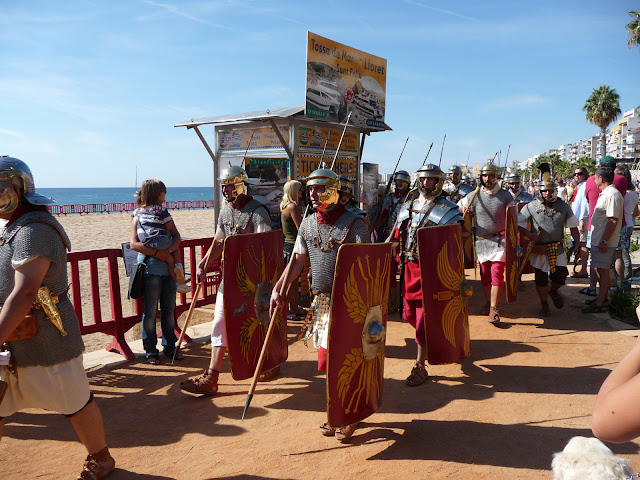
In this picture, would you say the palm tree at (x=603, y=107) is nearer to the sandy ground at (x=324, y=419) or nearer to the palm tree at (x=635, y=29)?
the palm tree at (x=635, y=29)

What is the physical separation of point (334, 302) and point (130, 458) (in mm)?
1616

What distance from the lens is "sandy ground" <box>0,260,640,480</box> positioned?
2.83 metres

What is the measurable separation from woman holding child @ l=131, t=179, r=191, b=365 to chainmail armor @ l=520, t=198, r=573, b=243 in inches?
173

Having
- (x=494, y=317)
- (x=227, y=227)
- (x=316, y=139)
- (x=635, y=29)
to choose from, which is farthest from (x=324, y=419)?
(x=635, y=29)

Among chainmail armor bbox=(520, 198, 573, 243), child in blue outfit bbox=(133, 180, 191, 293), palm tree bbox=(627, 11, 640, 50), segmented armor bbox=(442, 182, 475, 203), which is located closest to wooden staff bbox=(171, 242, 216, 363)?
child in blue outfit bbox=(133, 180, 191, 293)

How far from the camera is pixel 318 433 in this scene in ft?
10.6

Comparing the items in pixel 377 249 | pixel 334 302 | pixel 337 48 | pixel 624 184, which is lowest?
pixel 334 302

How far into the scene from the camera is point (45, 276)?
7.82 feet

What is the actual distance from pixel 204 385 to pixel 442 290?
80.4 inches

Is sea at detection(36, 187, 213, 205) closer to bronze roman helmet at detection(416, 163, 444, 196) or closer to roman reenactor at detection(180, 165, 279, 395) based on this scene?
roman reenactor at detection(180, 165, 279, 395)

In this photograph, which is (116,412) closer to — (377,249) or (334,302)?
(334,302)

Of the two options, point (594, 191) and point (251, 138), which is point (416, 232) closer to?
point (251, 138)

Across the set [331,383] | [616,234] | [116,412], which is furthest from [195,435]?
[616,234]

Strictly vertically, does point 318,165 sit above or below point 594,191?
above
